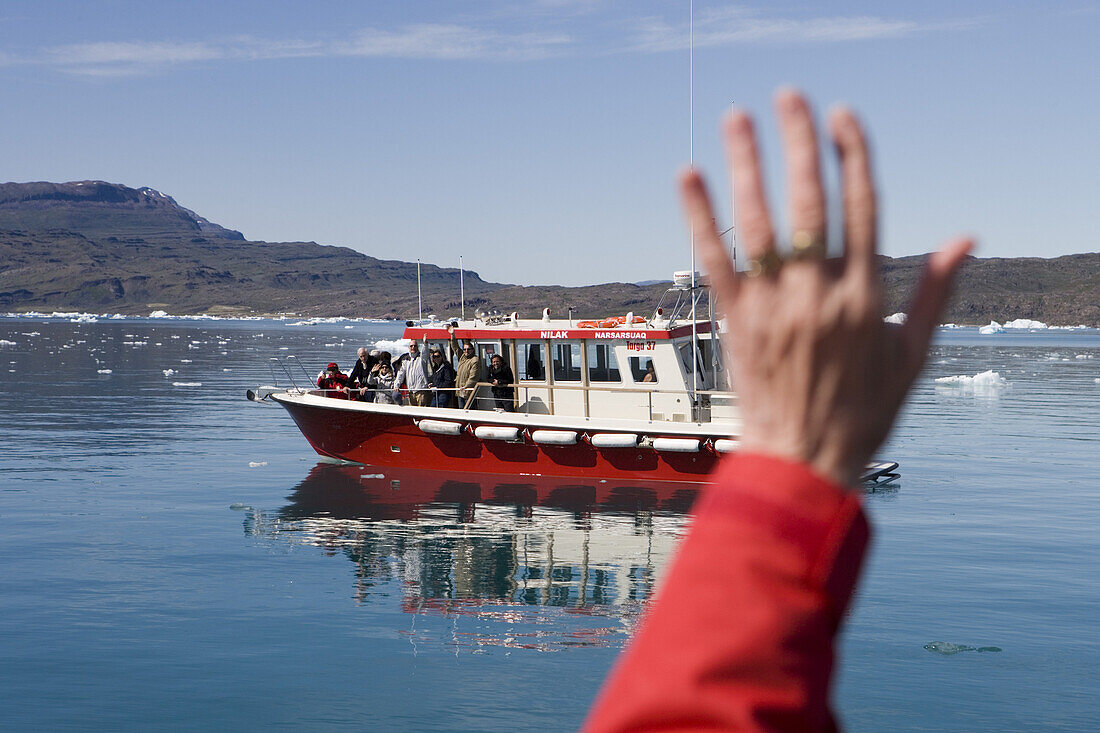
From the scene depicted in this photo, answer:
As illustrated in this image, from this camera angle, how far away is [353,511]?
19266 mm

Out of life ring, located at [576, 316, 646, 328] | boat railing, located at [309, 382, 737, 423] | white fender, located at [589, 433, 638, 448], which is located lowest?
white fender, located at [589, 433, 638, 448]

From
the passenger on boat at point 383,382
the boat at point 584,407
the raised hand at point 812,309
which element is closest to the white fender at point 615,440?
the boat at point 584,407

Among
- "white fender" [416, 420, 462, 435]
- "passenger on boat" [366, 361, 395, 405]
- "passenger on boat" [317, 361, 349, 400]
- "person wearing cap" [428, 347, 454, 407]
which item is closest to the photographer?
"white fender" [416, 420, 462, 435]

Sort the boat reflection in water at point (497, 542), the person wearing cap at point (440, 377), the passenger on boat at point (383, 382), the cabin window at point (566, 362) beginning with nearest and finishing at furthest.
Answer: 1. the boat reflection in water at point (497, 542)
2. the cabin window at point (566, 362)
3. the person wearing cap at point (440, 377)
4. the passenger on boat at point (383, 382)

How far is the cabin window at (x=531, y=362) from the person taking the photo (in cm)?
2150

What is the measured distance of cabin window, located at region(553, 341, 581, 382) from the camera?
69.5 feet

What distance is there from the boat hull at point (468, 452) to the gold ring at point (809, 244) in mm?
19424

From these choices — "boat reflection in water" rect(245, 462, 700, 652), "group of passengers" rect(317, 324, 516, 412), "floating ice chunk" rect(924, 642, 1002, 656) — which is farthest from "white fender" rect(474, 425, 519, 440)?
"floating ice chunk" rect(924, 642, 1002, 656)

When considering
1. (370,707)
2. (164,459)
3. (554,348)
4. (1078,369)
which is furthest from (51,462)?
(1078,369)

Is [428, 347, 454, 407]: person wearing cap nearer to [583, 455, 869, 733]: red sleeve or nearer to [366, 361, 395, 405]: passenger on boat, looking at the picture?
[366, 361, 395, 405]: passenger on boat

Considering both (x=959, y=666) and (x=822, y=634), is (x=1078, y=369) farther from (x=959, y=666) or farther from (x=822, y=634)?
(x=822, y=634)

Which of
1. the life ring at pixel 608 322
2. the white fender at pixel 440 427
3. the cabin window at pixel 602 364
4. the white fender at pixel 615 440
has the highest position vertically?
the life ring at pixel 608 322

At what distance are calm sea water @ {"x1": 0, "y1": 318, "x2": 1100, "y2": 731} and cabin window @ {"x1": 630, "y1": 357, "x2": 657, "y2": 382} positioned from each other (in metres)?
2.27

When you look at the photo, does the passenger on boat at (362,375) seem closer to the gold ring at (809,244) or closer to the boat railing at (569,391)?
the boat railing at (569,391)
